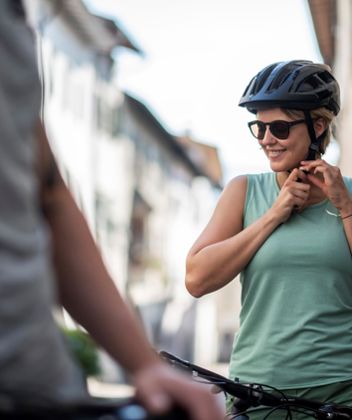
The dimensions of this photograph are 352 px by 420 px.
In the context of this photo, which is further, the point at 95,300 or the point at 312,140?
the point at 312,140

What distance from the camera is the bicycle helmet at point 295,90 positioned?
12.2ft

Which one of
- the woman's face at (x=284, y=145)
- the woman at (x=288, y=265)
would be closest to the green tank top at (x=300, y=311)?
the woman at (x=288, y=265)

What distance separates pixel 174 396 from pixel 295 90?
8.02ft

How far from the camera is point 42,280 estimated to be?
1.42 meters

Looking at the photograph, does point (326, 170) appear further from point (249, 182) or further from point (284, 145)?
point (249, 182)

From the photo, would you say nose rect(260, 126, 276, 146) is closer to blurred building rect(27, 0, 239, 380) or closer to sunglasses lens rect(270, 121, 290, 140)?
sunglasses lens rect(270, 121, 290, 140)

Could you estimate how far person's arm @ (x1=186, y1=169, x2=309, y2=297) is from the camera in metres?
3.46

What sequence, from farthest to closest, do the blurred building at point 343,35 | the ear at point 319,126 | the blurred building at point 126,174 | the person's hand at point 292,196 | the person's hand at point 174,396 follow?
1. the blurred building at point 126,174
2. the blurred building at point 343,35
3. the ear at point 319,126
4. the person's hand at point 292,196
5. the person's hand at point 174,396

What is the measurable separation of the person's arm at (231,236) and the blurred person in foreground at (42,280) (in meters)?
1.86

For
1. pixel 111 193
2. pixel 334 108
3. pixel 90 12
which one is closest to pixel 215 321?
pixel 111 193

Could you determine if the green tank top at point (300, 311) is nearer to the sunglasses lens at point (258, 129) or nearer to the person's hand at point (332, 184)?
the person's hand at point (332, 184)

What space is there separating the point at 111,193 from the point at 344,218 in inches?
1306

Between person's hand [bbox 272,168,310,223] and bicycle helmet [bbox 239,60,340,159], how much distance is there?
5.4 inches

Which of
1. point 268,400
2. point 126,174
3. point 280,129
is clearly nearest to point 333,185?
point 280,129
